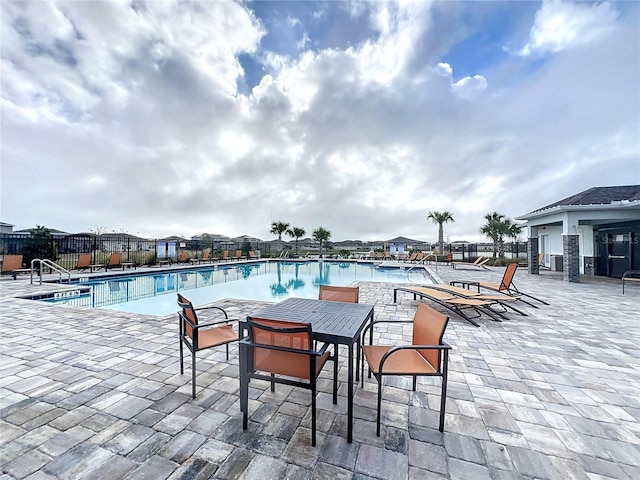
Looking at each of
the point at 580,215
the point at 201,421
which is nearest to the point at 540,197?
the point at 580,215

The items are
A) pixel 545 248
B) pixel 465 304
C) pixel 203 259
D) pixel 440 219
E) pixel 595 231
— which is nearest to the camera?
pixel 465 304

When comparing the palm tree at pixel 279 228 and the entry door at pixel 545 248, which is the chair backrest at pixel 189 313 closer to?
the entry door at pixel 545 248

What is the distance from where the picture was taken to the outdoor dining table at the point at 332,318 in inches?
69.2

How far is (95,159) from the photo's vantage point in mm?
10375

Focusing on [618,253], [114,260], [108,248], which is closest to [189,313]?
[114,260]

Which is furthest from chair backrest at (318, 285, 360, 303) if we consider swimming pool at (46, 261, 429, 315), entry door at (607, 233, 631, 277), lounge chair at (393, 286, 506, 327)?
entry door at (607, 233, 631, 277)

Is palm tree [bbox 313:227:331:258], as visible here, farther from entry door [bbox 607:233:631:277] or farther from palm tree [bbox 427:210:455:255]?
entry door [bbox 607:233:631:277]

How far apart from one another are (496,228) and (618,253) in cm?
960

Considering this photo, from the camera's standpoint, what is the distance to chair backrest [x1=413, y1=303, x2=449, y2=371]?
1.90 m

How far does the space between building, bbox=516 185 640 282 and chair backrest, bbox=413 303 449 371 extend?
1030 cm

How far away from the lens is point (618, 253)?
1027cm

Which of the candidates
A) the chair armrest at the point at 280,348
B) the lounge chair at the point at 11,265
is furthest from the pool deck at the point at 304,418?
the lounge chair at the point at 11,265

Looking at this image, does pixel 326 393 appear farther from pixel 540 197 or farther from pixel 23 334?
pixel 540 197

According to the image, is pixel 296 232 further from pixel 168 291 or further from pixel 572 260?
pixel 572 260
